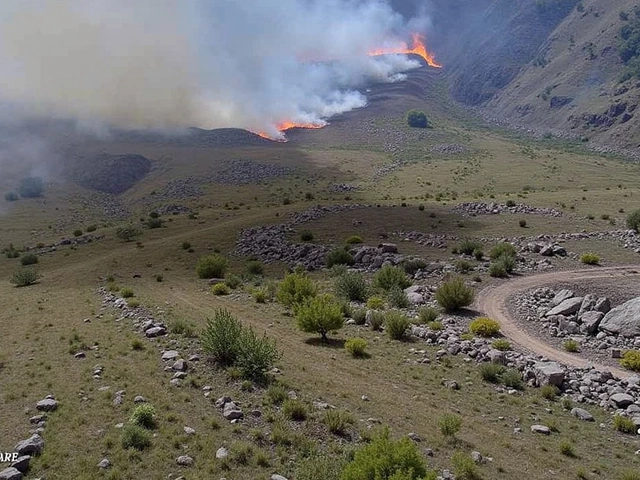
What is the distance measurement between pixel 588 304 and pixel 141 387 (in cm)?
2238

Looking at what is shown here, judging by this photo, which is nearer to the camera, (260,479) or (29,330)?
(260,479)

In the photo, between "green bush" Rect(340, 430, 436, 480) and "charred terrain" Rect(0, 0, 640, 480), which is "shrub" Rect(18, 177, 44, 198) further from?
"green bush" Rect(340, 430, 436, 480)

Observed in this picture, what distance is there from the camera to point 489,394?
19781 millimetres

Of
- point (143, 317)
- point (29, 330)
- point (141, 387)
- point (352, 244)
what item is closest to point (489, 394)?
point (141, 387)

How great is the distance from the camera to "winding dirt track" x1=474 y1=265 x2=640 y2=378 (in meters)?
23.3

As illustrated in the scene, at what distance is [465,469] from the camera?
14.1 m

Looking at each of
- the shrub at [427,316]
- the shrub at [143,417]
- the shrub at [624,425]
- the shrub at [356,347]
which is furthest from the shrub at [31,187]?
the shrub at [624,425]

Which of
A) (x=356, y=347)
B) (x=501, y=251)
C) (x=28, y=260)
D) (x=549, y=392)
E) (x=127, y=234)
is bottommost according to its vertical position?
(x=549, y=392)

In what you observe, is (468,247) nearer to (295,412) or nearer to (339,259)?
(339,259)

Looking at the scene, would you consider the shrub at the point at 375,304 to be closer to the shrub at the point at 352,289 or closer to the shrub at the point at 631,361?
the shrub at the point at 352,289

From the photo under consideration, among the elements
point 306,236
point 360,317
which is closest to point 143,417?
point 360,317

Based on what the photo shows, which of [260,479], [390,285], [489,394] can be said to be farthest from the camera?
[390,285]

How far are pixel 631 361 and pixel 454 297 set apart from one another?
9.21m

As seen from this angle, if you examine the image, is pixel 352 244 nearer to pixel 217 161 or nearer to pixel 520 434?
pixel 520 434
